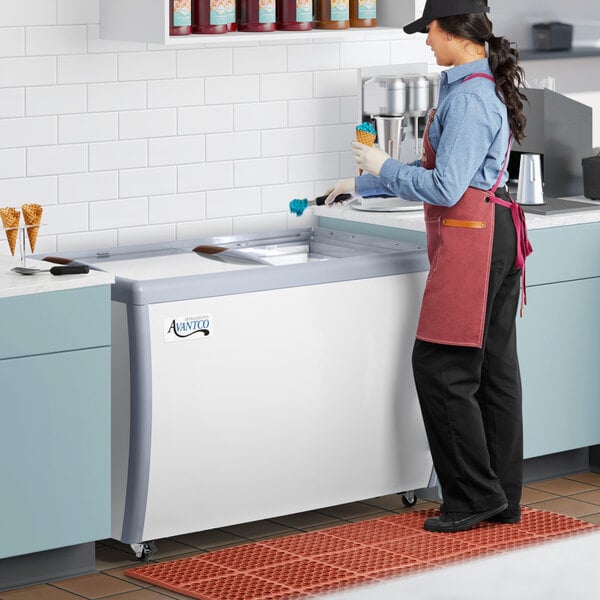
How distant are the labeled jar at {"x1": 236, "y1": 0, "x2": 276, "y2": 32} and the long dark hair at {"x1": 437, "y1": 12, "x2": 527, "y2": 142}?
591mm

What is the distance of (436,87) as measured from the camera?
4234mm

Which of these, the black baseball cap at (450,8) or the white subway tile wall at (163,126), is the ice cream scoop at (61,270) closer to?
the white subway tile wall at (163,126)

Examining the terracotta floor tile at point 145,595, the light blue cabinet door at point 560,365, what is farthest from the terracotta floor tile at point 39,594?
the light blue cabinet door at point 560,365

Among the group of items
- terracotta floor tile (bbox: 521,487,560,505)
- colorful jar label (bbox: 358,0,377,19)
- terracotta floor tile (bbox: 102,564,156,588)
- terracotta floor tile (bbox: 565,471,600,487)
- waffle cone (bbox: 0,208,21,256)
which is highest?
colorful jar label (bbox: 358,0,377,19)

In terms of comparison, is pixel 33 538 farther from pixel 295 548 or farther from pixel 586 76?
pixel 586 76

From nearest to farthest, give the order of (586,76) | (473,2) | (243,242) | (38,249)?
(473,2) < (38,249) < (243,242) < (586,76)

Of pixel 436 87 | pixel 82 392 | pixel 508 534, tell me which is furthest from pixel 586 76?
pixel 82 392

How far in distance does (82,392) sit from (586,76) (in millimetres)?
3479

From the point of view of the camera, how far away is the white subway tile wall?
369 centimetres

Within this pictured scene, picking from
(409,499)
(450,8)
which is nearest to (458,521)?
(409,499)

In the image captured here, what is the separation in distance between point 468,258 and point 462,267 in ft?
0.10

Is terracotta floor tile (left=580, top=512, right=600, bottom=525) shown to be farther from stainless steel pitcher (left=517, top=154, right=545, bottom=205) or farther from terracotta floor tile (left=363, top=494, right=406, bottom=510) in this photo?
stainless steel pitcher (left=517, top=154, right=545, bottom=205)

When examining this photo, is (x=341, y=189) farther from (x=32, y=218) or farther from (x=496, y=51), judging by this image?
(x=32, y=218)

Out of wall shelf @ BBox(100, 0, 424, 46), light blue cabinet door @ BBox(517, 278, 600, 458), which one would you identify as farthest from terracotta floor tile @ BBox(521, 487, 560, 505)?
wall shelf @ BBox(100, 0, 424, 46)
